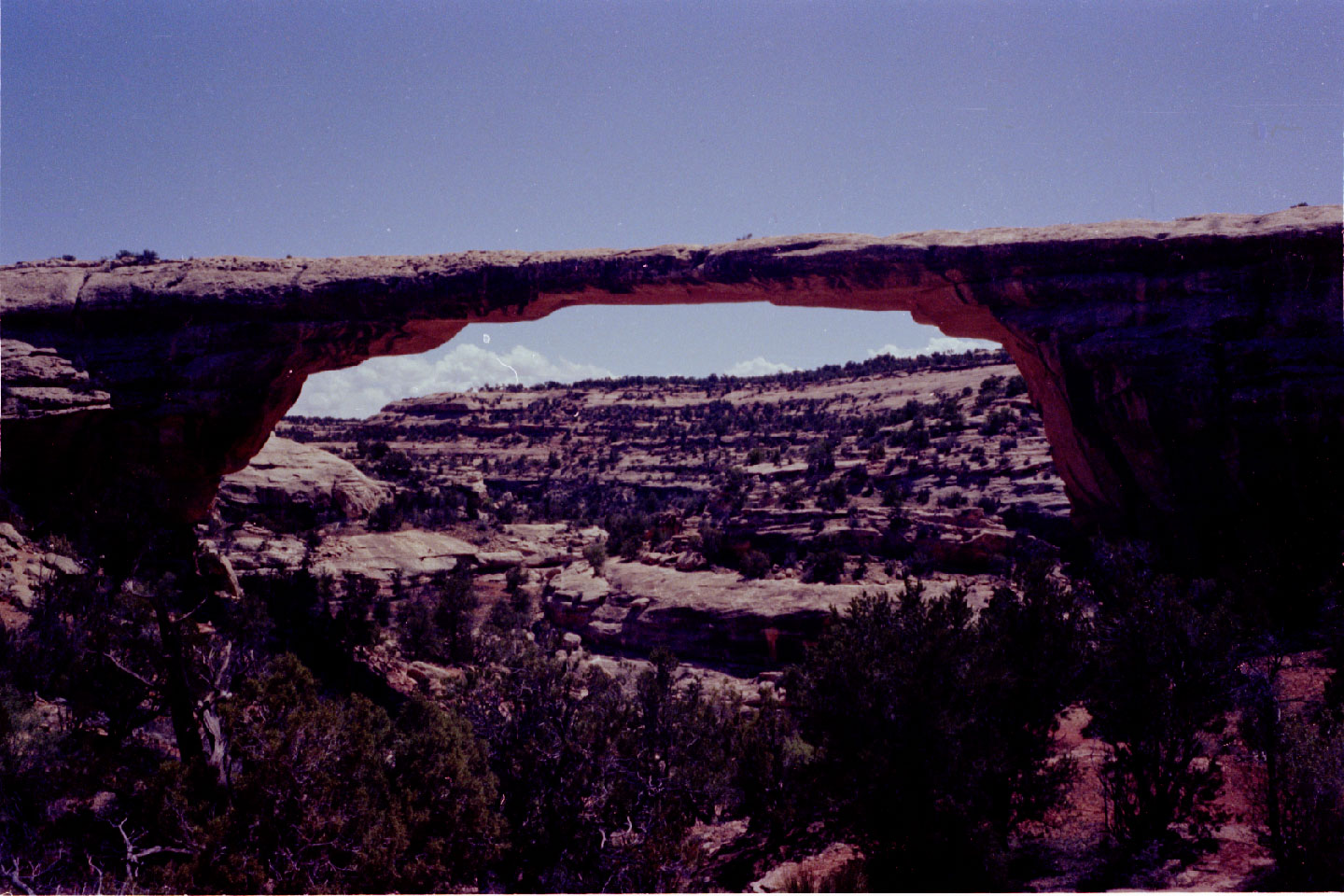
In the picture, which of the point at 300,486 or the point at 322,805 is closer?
the point at 322,805

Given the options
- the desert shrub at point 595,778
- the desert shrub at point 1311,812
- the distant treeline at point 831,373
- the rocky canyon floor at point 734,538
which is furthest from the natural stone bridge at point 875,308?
A: the distant treeline at point 831,373

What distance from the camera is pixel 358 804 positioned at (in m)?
6.76

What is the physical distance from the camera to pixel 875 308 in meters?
13.2

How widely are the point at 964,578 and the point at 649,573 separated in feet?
25.5

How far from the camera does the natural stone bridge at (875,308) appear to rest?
10.3m

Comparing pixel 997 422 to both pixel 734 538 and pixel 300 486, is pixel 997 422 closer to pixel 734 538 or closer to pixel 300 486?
pixel 734 538

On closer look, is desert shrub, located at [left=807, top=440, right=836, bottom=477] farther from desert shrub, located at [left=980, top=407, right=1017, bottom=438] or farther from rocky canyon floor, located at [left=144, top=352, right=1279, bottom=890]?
desert shrub, located at [left=980, top=407, right=1017, bottom=438]

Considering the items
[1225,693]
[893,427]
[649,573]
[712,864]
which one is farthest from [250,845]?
[893,427]

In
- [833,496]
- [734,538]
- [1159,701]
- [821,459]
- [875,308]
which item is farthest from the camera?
[821,459]

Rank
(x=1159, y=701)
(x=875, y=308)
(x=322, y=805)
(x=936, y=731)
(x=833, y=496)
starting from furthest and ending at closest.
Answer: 1. (x=833, y=496)
2. (x=875, y=308)
3. (x=1159, y=701)
4. (x=322, y=805)
5. (x=936, y=731)

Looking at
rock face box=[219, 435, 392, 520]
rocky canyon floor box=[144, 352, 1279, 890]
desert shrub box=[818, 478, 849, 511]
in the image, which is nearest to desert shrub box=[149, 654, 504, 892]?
rocky canyon floor box=[144, 352, 1279, 890]

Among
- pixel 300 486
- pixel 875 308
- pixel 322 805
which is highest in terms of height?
pixel 875 308

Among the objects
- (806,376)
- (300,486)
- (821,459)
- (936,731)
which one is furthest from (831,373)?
(936,731)

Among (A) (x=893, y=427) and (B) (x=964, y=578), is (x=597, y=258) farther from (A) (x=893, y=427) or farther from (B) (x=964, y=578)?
(A) (x=893, y=427)
